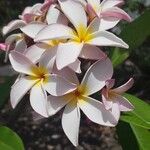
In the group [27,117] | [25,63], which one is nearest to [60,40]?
[25,63]

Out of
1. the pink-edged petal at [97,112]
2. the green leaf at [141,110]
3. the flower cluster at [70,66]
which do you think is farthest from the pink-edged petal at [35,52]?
the green leaf at [141,110]

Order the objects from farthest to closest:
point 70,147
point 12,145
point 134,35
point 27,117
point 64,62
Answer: point 27,117 < point 70,147 < point 134,35 < point 12,145 < point 64,62

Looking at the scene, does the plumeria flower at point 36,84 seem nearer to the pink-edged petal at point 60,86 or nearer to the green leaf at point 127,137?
the pink-edged petal at point 60,86

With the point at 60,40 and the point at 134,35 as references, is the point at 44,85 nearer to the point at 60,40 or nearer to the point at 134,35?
the point at 60,40

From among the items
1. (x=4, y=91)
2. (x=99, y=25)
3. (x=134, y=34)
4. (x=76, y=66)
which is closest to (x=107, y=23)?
(x=99, y=25)

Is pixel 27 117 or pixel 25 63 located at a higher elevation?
pixel 25 63

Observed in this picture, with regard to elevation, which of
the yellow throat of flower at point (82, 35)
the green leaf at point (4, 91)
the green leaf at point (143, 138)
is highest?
the yellow throat of flower at point (82, 35)

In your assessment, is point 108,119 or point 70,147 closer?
point 108,119

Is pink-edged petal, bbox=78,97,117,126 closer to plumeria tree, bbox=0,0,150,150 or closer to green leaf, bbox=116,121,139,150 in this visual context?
plumeria tree, bbox=0,0,150,150
